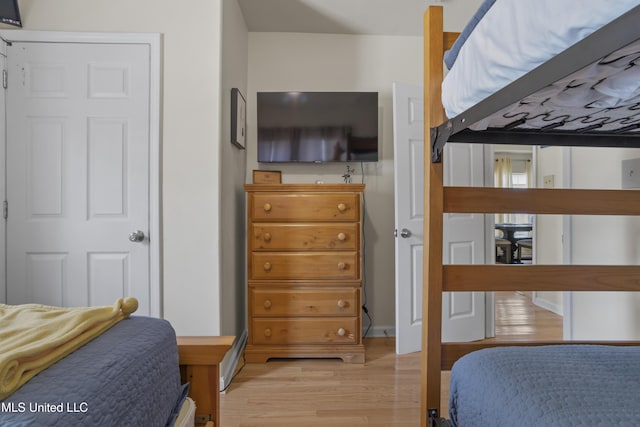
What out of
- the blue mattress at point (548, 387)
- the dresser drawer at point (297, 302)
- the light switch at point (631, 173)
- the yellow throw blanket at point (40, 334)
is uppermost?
the light switch at point (631, 173)

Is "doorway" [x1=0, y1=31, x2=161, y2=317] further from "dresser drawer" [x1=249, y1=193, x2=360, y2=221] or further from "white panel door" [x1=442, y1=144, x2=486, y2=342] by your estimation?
"white panel door" [x1=442, y1=144, x2=486, y2=342]

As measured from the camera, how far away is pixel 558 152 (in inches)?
135

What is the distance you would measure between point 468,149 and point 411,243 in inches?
35.3

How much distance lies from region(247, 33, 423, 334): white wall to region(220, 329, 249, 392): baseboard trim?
1.10 m

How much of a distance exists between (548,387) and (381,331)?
2.22 meters

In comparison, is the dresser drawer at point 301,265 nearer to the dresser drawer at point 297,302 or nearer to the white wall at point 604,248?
the dresser drawer at point 297,302

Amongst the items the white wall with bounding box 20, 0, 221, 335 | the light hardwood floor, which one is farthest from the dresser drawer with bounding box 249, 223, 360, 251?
the light hardwood floor

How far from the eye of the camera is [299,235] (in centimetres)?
232

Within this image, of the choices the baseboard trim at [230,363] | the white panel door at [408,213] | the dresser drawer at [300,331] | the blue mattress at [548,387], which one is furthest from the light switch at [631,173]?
the baseboard trim at [230,363]

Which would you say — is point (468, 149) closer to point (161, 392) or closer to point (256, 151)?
point (256, 151)

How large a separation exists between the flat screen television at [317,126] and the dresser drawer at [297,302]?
105cm

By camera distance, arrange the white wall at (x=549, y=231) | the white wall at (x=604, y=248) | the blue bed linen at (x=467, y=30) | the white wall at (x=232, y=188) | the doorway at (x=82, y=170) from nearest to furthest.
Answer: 1. the blue bed linen at (x=467, y=30)
2. the white wall at (x=604, y=248)
3. the doorway at (x=82, y=170)
4. the white wall at (x=232, y=188)
5. the white wall at (x=549, y=231)

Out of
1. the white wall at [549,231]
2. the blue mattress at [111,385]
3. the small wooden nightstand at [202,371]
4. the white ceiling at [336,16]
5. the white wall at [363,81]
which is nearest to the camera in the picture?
the blue mattress at [111,385]

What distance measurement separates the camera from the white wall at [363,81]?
A: 2.82 m
